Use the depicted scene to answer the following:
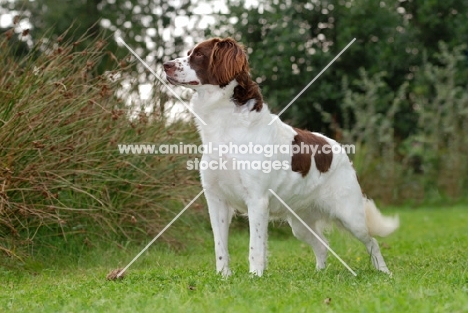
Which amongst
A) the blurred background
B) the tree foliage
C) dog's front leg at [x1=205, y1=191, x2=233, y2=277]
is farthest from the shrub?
the tree foliage

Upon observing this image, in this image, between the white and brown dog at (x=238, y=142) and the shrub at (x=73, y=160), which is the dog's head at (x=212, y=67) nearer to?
the white and brown dog at (x=238, y=142)

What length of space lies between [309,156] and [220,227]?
89cm

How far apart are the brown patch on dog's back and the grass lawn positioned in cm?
79

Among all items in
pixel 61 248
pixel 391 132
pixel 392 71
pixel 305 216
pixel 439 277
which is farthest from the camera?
pixel 392 71

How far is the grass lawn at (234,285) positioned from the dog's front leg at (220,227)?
151 mm

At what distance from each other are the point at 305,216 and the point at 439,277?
1430 mm

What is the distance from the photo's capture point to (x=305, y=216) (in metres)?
5.64

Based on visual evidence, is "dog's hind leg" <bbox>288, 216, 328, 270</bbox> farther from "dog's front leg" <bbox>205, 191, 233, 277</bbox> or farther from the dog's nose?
the dog's nose

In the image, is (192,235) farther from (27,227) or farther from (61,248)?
(27,227)

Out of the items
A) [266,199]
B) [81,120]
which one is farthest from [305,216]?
[81,120]

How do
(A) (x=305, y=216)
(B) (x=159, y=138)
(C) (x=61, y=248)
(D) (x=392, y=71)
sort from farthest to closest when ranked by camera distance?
(D) (x=392, y=71) < (B) (x=159, y=138) < (C) (x=61, y=248) < (A) (x=305, y=216)

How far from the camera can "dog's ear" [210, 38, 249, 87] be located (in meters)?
4.62

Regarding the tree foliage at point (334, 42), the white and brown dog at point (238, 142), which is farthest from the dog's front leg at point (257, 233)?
the tree foliage at point (334, 42)

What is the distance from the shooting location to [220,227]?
16.2 ft
